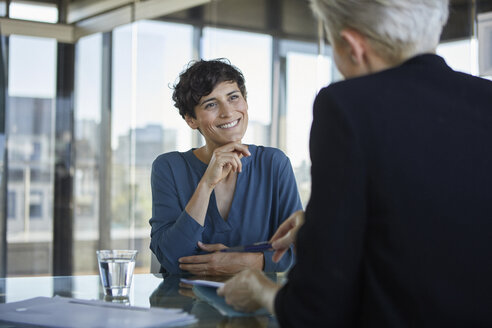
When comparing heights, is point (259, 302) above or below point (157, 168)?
below

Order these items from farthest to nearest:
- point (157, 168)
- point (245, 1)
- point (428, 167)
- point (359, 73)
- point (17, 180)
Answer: point (245, 1) → point (17, 180) → point (157, 168) → point (359, 73) → point (428, 167)

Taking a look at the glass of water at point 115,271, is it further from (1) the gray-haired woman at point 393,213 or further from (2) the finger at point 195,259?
(1) the gray-haired woman at point 393,213

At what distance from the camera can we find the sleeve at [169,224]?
76.3 inches

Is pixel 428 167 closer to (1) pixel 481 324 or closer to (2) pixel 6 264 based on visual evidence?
(1) pixel 481 324

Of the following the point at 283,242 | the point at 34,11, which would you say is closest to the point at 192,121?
the point at 283,242

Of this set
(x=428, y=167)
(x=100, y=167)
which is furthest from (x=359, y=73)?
(x=100, y=167)

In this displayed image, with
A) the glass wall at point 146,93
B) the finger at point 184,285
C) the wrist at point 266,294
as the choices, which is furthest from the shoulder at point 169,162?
the glass wall at point 146,93

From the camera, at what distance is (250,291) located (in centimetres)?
113

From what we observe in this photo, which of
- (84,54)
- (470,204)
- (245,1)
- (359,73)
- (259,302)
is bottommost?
(259,302)

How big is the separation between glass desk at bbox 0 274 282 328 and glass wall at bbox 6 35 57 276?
295cm

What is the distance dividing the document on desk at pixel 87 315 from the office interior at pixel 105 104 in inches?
134

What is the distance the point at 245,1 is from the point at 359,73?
405 cm

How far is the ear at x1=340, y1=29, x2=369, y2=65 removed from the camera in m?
1.05

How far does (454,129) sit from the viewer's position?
0.95 meters
